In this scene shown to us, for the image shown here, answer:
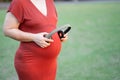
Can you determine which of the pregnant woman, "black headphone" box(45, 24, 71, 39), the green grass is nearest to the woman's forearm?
the pregnant woman

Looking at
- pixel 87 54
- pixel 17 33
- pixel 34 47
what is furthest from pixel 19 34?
pixel 87 54

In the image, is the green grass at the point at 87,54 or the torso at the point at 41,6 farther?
the green grass at the point at 87,54

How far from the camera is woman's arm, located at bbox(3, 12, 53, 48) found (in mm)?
2113

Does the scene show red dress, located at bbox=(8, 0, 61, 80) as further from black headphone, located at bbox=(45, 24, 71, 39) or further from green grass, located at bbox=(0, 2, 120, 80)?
green grass, located at bbox=(0, 2, 120, 80)

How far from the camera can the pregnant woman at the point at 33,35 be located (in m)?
2.12

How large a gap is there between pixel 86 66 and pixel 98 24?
412 centimetres

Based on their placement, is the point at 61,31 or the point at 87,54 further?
the point at 87,54

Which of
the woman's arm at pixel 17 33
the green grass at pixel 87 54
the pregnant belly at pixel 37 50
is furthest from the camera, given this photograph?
the green grass at pixel 87 54

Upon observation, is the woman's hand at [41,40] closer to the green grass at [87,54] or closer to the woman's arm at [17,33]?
the woman's arm at [17,33]

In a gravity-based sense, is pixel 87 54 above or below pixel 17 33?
below

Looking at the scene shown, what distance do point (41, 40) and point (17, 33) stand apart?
0.18m

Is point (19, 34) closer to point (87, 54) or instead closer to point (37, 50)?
point (37, 50)

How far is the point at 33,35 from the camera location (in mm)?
2145

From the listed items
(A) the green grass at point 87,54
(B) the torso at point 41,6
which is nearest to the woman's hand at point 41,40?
(B) the torso at point 41,6
